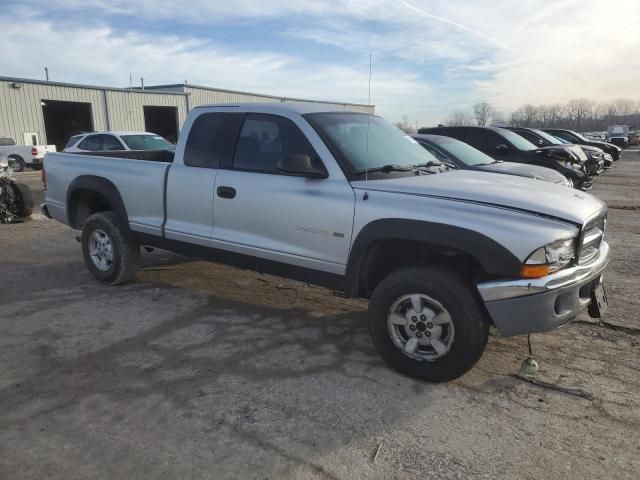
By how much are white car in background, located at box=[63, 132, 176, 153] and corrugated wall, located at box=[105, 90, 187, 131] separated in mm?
17326

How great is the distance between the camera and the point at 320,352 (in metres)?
3.99

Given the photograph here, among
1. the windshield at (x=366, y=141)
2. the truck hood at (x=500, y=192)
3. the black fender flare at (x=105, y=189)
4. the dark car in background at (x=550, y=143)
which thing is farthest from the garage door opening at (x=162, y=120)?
the truck hood at (x=500, y=192)

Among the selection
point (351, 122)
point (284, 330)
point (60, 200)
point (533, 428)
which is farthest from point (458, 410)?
point (60, 200)

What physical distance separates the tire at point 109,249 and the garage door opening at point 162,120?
103 feet

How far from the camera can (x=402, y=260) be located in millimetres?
3805

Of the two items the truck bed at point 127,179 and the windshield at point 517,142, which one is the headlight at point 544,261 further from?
the windshield at point 517,142

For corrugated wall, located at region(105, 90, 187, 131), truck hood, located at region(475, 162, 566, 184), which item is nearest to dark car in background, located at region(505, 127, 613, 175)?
truck hood, located at region(475, 162, 566, 184)

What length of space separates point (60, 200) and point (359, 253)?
4.24 m

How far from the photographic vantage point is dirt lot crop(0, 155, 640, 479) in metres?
2.67

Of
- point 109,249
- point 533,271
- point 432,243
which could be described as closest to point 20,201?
point 109,249

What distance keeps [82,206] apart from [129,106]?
27.7 metres

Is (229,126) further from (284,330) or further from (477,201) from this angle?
(477,201)

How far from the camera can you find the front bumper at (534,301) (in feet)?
10.0

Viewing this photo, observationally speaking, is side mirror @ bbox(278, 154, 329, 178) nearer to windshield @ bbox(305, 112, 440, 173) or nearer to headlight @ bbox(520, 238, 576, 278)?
windshield @ bbox(305, 112, 440, 173)
